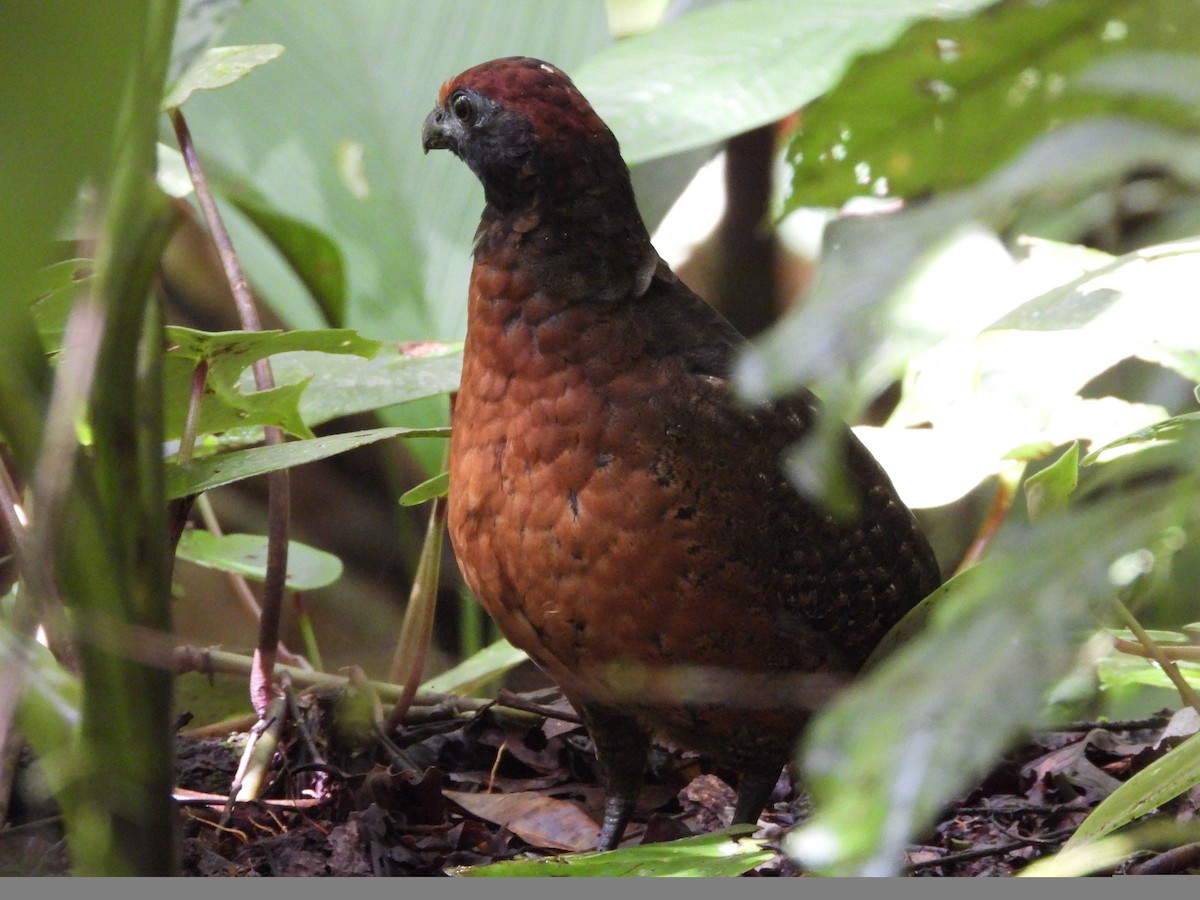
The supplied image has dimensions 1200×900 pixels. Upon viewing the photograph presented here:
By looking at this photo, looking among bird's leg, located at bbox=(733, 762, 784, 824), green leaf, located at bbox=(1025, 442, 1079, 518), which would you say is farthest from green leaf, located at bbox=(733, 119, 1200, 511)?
bird's leg, located at bbox=(733, 762, 784, 824)

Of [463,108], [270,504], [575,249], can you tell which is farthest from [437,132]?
[270,504]

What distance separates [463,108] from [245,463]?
1.55 feet

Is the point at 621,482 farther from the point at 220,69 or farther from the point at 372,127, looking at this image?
the point at 372,127

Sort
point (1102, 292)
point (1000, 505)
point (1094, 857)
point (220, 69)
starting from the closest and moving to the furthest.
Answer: point (1094, 857), point (1102, 292), point (220, 69), point (1000, 505)

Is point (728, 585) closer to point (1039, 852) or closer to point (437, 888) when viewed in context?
point (1039, 852)

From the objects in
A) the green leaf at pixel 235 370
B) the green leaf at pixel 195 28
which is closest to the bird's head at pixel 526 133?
the green leaf at pixel 235 370

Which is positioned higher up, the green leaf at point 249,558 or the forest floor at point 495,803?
the green leaf at point 249,558

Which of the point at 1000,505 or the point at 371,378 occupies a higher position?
the point at 371,378

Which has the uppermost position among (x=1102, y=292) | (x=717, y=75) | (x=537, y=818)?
(x=717, y=75)

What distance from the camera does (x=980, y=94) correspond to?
1.84ft

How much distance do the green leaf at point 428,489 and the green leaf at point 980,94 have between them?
78 centimetres

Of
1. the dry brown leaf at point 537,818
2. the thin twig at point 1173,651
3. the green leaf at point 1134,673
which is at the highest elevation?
the thin twig at point 1173,651

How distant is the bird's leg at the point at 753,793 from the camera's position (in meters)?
1.35

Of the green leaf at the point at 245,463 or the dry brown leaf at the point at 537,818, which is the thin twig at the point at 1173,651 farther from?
the green leaf at the point at 245,463
